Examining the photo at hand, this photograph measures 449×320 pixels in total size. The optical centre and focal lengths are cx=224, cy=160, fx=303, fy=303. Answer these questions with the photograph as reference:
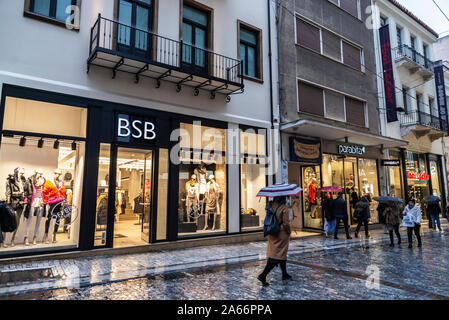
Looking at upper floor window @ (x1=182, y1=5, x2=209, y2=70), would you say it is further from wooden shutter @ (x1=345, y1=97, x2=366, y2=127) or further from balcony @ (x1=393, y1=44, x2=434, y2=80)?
balcony @ (x1=393, y1=44, x2=434, y2=80)

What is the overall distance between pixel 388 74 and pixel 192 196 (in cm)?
1456

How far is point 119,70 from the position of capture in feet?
29.1

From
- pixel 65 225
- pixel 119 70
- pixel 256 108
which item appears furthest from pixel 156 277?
pixel 256 108

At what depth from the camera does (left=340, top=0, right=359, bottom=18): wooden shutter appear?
1681cm

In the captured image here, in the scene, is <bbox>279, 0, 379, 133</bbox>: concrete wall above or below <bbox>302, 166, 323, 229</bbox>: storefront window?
above

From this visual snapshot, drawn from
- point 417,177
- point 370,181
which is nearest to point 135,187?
point 370,181

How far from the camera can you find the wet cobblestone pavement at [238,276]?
5.23 meters

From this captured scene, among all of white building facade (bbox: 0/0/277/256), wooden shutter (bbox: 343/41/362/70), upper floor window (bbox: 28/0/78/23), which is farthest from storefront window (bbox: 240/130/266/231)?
wooden shutter (bbox: 343/41/362/70)

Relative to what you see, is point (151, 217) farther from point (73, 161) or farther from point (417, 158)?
point (417, 158)

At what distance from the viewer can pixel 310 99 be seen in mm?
14242

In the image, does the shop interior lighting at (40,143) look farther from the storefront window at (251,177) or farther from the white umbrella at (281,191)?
the storefront window at (251,177)

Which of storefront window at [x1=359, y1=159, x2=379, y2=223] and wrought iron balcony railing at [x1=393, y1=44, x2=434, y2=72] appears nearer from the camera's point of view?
storefront window at [x1=359, y1=159, x2=379, y2=223]

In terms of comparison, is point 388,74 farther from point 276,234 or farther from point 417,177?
point 276,234

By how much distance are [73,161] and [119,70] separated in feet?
9.63
